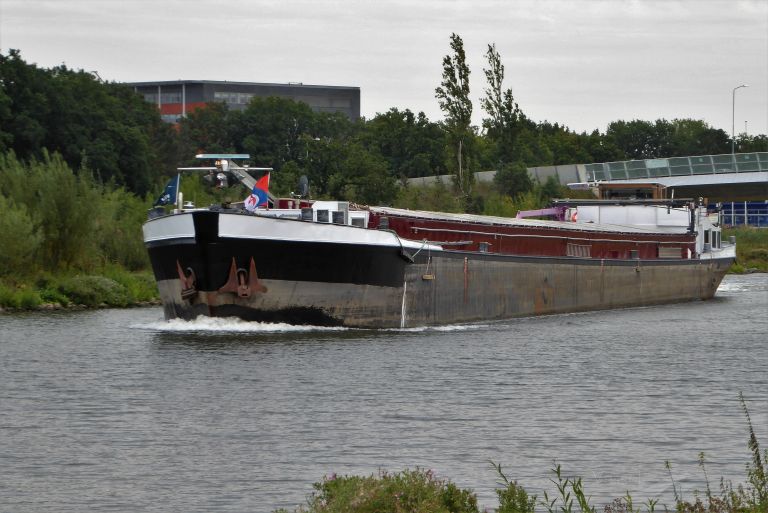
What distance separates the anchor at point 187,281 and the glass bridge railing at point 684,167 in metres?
54.7

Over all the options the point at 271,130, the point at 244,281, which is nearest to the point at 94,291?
the point at 244,281

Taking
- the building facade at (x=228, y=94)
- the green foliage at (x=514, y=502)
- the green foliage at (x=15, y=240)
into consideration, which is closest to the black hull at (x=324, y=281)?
the green foliage at (x=15, y=240)

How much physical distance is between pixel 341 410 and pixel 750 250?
66516 millimetres

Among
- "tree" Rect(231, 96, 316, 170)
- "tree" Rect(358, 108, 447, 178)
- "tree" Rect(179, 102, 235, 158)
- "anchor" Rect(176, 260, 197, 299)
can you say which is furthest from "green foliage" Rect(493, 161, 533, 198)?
"anchor" Rect(176, 260, 197, 299)

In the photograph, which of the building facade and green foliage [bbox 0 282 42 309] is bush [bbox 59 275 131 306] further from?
the building facade

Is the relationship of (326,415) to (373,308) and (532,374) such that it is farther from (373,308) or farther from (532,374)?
(373,308)

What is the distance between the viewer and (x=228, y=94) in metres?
159

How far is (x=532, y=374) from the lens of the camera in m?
25.0

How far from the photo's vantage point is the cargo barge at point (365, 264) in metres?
30.9

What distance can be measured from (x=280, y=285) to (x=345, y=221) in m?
3.69

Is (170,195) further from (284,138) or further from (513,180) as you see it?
(284,138)

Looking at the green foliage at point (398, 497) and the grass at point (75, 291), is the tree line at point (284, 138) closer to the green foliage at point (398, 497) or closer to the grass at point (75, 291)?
the grass at point (75, 291)

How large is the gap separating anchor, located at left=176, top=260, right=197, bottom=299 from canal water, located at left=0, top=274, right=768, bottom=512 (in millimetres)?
757

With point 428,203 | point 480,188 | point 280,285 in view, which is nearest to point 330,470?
point 280,285
